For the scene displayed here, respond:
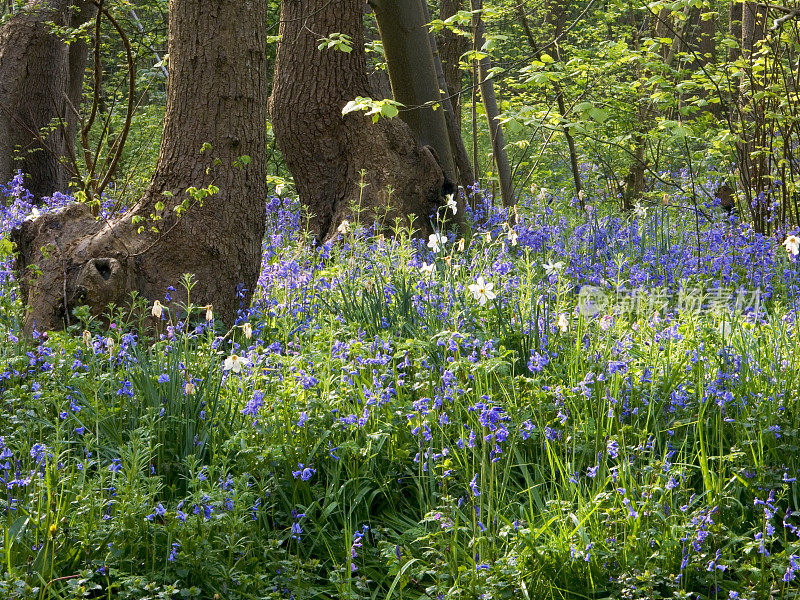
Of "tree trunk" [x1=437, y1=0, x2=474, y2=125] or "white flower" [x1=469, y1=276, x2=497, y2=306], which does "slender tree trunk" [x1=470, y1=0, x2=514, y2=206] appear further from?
"white flower" [x1=469, y1=276, x2=497, y2=306]

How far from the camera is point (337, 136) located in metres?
6.86

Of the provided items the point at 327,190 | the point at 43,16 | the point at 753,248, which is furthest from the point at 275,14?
the point at 753,248

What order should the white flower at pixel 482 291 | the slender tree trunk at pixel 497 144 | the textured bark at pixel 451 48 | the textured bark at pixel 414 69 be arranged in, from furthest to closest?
1. the textured bark at pixel 451 48
2. the slender tree trunk at pixel 497 144
3. the textured bark at pixel 414 69
4. the white flower at pixel 482 291

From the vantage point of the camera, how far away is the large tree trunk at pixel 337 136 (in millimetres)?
6723

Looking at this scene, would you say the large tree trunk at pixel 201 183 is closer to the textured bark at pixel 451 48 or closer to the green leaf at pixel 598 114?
the green leaf at pixel 598 114

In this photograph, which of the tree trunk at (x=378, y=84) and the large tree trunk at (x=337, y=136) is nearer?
the large tree trunk at (x=337, y=136)

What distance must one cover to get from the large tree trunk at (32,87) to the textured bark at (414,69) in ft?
13.8

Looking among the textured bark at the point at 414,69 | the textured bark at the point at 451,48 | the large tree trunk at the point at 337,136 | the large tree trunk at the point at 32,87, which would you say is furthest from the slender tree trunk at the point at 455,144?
the large tree trunk at the point at 32,87

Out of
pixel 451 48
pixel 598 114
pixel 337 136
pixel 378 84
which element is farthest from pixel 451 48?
pixel 598 114

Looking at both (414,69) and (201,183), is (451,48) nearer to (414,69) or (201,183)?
(414,69)

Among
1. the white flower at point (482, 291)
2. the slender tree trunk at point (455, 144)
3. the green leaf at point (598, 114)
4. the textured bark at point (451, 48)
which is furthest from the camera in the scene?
the textured bark at point (451, 48)

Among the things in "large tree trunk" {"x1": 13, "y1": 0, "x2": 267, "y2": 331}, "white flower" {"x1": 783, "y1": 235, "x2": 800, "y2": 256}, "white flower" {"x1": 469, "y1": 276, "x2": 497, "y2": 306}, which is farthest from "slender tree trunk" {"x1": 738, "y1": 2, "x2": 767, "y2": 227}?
"large tree trunk" {"x1": 13, "y1": 0, "x2": 267, "y2": 331}

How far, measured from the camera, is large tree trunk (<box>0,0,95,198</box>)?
937cm

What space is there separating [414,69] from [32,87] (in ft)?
16.8
